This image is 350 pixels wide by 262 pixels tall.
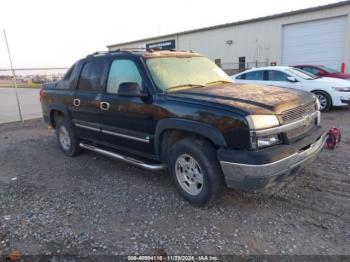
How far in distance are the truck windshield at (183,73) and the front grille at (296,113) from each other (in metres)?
1.35

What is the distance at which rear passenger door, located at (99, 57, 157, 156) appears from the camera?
4.21m

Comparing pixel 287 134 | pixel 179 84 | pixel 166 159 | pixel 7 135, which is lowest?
pixel 7 135

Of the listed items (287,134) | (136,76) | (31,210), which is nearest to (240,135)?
(287,134)

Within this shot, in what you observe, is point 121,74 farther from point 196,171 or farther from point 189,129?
point 196,171

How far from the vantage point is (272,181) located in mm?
3260

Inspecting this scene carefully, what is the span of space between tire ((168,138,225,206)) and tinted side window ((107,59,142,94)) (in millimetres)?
1141

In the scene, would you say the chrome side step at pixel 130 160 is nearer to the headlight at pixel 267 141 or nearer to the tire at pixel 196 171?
the tire at pixel 196 171

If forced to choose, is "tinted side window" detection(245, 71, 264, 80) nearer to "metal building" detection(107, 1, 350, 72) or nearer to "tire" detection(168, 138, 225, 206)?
"metal building" detection(107, 1, 350, 72)

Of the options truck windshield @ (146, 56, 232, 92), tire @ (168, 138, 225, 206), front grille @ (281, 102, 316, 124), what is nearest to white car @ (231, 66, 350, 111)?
truck windshield @ (146, 56, 232, 92)

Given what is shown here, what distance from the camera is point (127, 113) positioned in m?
4.44

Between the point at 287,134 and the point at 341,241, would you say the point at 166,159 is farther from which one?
the point at 341,241

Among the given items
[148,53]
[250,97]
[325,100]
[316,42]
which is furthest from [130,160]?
[316,42]

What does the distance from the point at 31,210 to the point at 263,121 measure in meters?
3.09

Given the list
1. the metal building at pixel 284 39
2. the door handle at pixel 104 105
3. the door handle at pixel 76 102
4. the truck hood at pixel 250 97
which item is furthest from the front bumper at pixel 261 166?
the metal building at pixel 284 39
